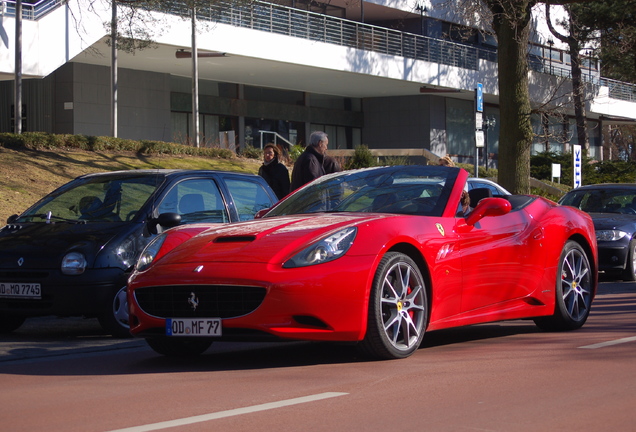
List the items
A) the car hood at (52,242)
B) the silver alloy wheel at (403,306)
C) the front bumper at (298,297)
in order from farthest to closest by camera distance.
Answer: the car hood at (52,242) < the silver alloy wheel at (403,306) < the front bumper at (298,297)

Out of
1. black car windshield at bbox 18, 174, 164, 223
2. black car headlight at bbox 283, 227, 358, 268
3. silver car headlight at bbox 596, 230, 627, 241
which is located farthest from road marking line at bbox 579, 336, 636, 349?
silver car headlight at bbox 596, 230, 627, 241

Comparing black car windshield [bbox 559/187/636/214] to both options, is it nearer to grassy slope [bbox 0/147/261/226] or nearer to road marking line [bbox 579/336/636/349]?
road marking line [bbox 579/336/636/349]

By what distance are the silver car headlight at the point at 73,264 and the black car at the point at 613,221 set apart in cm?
928

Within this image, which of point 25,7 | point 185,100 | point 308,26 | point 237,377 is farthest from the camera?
point 185,100

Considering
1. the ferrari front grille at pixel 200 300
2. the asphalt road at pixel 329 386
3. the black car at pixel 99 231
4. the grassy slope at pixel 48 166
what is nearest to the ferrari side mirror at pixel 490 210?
the asphalt road at pixel 329 386

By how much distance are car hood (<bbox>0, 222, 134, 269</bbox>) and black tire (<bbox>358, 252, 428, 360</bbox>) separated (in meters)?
3.27

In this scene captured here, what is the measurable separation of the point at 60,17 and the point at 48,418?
26.7 meters

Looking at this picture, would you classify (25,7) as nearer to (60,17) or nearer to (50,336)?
(60,17)

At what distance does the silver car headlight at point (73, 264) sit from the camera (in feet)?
29.0

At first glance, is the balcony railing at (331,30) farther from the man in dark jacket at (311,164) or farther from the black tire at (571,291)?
the black tire at (571,291)

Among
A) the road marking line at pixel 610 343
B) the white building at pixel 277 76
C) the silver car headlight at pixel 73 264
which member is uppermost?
the white building at pixel 277 76

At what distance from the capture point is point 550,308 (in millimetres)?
8438

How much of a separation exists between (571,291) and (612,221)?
7558 millimetres

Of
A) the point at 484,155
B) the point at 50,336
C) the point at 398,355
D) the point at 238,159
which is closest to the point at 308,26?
the point at 238,159
